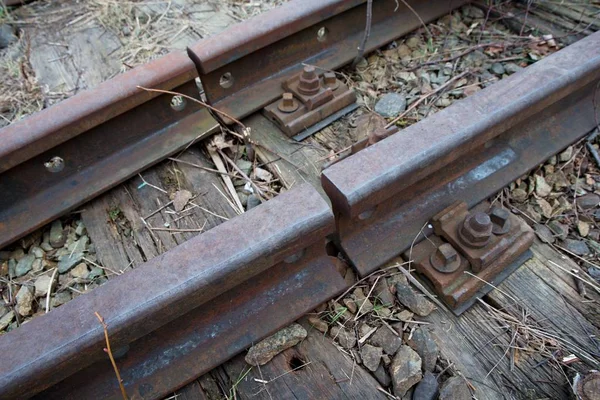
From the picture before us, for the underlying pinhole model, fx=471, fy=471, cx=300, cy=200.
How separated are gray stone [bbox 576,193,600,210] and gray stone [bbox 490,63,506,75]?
1.03m

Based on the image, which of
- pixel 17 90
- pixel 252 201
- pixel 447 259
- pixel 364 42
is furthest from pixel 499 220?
pixel 17 90

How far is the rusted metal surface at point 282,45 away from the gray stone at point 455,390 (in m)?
1.84

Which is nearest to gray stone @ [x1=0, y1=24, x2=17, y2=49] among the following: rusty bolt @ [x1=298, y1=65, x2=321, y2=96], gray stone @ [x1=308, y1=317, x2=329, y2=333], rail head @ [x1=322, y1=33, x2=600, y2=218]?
rusty bolt @ [x1=298, y1=65, x2=321, y2=96]

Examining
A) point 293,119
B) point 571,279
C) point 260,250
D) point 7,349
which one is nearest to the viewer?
point 7,349

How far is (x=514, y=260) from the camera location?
2.24m

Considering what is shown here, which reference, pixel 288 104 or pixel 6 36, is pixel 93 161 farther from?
pixel 6 36

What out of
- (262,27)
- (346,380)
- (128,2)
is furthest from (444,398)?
(128,2)

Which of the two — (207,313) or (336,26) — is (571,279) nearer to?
(207,313)

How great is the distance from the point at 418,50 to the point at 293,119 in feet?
3.89

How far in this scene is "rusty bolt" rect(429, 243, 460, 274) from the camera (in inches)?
83.0

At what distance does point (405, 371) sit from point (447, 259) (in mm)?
522

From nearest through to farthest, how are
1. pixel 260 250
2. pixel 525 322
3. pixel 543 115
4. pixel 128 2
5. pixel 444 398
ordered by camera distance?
pixel 260 250 → pixel 444 398 → pixel 525 322 → pixel 543 115 → pixel 128 2

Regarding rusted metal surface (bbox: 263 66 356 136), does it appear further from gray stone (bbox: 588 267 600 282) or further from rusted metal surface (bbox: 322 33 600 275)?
gray stone (bbox: 588 267 600 282)

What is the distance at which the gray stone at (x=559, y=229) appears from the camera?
93.0 inches
